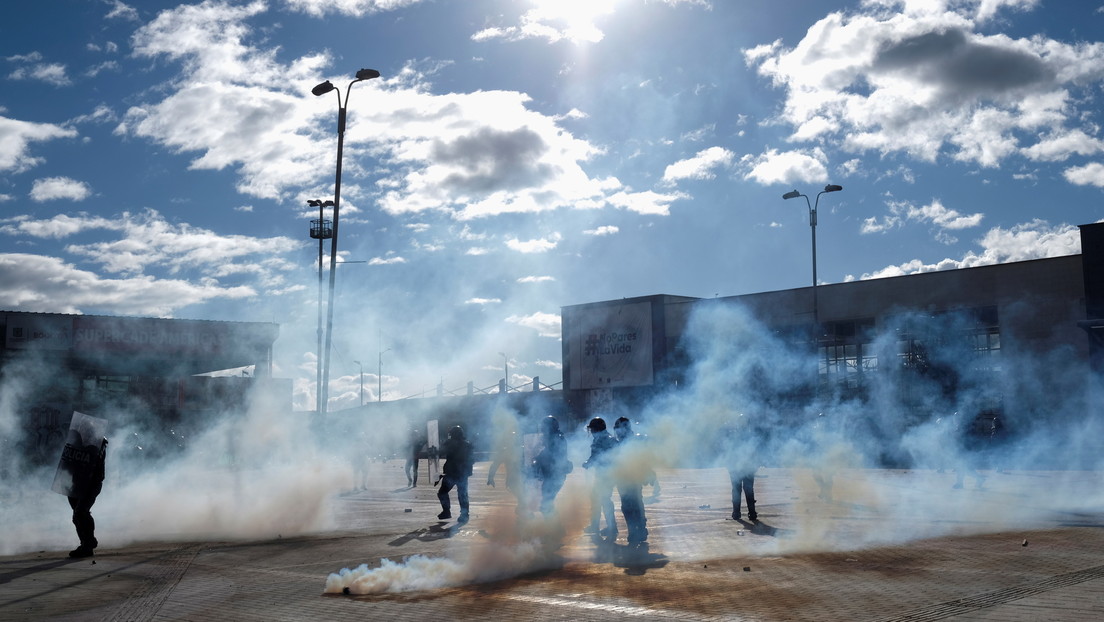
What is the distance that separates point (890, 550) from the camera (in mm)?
11930

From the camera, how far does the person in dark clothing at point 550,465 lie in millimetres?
15087

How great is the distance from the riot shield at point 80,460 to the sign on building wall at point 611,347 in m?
50.7

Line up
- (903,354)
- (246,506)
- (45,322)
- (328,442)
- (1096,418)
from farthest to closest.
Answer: (45,322) < (903,354) < (328,442) < (1096,418) < (246,506)

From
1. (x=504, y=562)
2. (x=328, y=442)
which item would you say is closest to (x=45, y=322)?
(x=328, y=442)

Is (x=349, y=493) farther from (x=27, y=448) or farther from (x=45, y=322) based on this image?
(x=45, y=322)

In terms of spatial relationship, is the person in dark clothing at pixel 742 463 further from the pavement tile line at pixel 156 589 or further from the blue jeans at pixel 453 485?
the pavement tile line at pixel 156 589

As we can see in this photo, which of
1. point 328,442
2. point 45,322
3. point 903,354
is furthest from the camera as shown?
point 45,322

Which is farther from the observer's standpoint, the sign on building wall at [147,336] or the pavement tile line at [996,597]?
the sign on building wall at [147,336]

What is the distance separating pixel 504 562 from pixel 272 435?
1842 cm

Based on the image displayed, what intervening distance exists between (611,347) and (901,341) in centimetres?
2934

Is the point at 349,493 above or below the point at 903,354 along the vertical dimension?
below

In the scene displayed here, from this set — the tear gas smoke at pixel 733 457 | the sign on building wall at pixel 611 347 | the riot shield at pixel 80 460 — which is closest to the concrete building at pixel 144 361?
the tear gas smoke at pixel 733 457

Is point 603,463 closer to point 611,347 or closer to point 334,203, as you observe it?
point 334,203

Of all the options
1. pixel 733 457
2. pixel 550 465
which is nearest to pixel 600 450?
pixel 550 465
